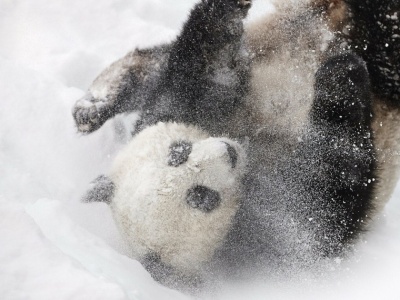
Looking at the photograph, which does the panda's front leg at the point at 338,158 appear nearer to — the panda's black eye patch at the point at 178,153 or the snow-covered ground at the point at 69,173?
the snow-covered ground at the point at 69,173

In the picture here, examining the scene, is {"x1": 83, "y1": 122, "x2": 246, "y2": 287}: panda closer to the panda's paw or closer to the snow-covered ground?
the snow-covered ground

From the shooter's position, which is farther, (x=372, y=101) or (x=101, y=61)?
(x=101, y=61)

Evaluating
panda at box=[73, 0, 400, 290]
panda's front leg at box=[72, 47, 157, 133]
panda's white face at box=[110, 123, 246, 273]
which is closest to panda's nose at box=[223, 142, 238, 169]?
panda's white face at box=[110, 123, 246, 273]

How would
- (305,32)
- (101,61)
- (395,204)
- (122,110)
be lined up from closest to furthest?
1. (305,32)
2. (122,110)
3. (395,204)
4. (101,61)

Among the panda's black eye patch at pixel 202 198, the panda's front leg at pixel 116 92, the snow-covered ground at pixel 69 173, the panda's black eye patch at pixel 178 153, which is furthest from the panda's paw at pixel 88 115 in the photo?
the panda's black eye patch at pixel 202 198

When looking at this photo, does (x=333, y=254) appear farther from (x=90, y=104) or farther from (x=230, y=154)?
(x=90, y=104)

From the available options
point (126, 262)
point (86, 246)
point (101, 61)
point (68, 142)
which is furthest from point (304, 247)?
point (101, 61)

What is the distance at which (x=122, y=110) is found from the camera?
3428mm

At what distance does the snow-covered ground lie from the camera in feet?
7.58

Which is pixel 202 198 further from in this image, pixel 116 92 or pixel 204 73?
pixel 116 92

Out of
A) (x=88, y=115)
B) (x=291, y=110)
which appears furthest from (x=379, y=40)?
(x=88, y=115)

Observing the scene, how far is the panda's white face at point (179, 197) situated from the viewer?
276 cm

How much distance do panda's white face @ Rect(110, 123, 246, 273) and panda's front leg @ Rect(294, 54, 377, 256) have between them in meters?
0.39

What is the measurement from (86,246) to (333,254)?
1.30 m
